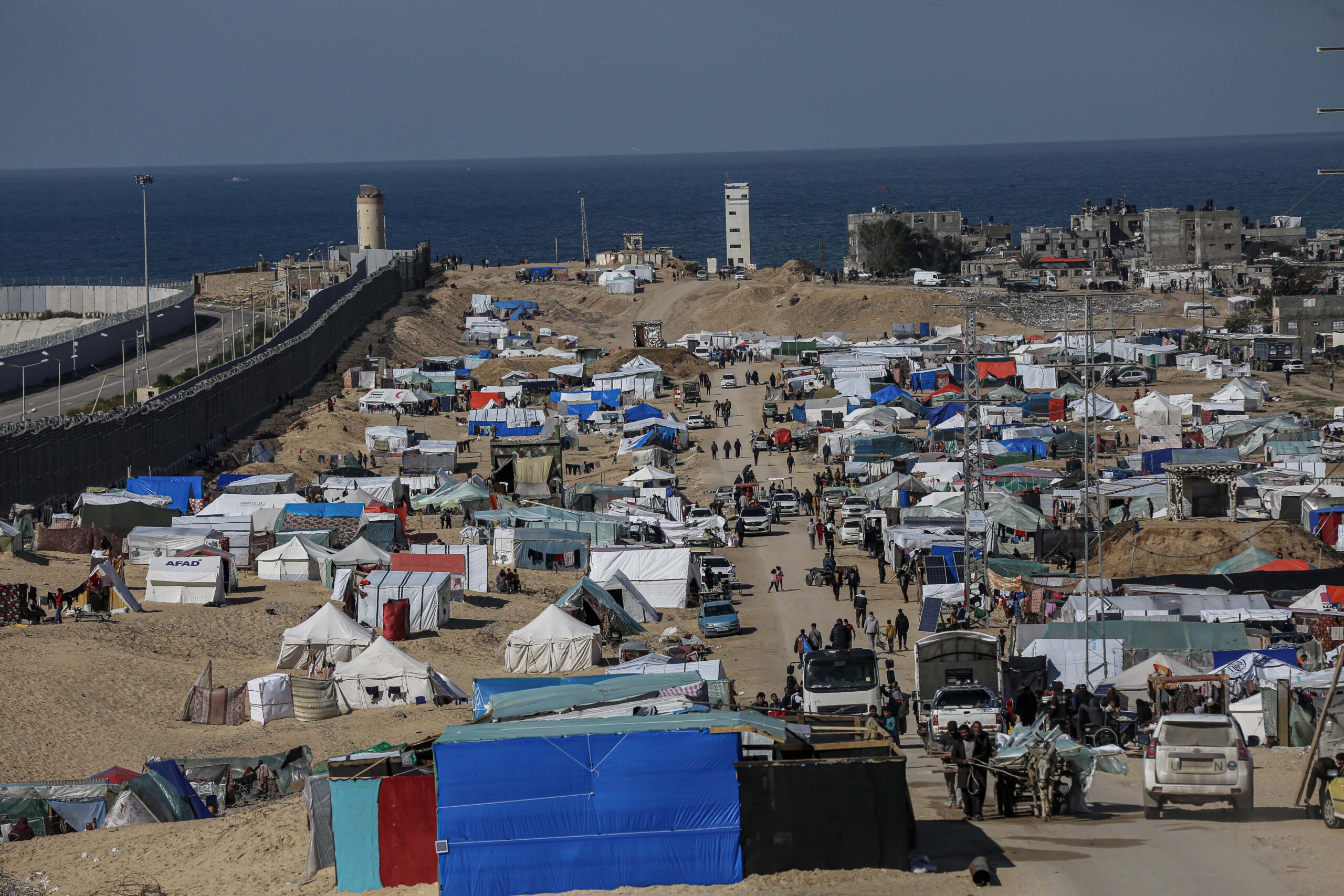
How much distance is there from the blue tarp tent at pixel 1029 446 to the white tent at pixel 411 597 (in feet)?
70.6

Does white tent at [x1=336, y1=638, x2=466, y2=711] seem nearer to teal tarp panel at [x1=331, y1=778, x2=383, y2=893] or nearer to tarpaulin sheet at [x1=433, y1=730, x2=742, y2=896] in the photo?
teal tarp panel at [x1=331, y1=778, x2=383, y2=893]

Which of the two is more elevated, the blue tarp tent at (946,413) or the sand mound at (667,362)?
the sand mound at (667,362)

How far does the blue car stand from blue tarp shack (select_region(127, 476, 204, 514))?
17.1m

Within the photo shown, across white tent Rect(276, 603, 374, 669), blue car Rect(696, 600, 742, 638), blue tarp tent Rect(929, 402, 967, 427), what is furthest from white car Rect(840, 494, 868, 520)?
white tent Rect(276, 603, 374, 669)

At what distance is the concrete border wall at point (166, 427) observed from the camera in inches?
1576

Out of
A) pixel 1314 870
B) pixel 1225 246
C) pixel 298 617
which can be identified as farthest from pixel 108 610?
pixel 1225 246

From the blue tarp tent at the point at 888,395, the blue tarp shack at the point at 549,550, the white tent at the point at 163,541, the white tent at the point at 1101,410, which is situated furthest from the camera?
the blue tarp tent at the point at 888,395

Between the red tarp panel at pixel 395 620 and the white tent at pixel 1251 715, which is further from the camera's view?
the red tarp panel at pixel 395 620

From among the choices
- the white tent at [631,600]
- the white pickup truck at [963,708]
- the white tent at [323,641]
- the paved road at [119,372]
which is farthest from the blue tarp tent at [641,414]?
the white pickup truck at [963,708]

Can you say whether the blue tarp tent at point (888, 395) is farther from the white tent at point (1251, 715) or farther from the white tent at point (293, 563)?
the white tent at point (1251, 715)

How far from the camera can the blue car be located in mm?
28844

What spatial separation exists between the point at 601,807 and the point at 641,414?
43.2 m

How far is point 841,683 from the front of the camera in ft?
64.2

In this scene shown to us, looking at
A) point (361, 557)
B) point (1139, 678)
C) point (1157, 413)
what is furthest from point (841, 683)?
point (1157, 413)
